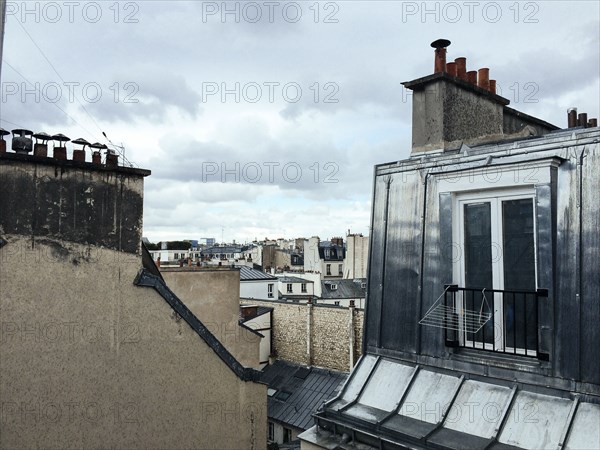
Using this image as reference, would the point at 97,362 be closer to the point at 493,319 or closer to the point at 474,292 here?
the point at 474,292

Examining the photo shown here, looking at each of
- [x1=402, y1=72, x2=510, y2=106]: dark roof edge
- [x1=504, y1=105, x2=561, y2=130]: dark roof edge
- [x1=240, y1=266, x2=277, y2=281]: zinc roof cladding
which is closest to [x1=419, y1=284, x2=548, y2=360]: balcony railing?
[x1=402, y1=72, x2=510, y2=106]: dark roof edge

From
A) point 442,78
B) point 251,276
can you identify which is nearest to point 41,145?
point 442,78

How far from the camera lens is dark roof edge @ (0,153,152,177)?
5402 mm

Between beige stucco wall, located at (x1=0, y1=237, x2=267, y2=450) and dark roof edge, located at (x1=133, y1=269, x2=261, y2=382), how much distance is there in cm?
7

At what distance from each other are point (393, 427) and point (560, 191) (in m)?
2.36

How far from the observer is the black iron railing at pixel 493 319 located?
3912mm

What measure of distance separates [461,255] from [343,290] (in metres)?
34.5

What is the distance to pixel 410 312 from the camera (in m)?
4.67

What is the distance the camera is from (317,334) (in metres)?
23.4

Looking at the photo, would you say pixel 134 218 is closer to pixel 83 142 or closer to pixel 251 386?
pixel 83 142

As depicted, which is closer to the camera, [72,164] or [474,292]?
[474,292]

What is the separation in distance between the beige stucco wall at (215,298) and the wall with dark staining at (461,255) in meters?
7.39

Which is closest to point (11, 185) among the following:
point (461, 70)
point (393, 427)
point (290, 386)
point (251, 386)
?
point (251, 386)

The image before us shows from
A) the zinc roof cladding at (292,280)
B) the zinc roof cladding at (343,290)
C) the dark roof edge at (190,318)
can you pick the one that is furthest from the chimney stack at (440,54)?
the zinc roof cladding at (343,290)
